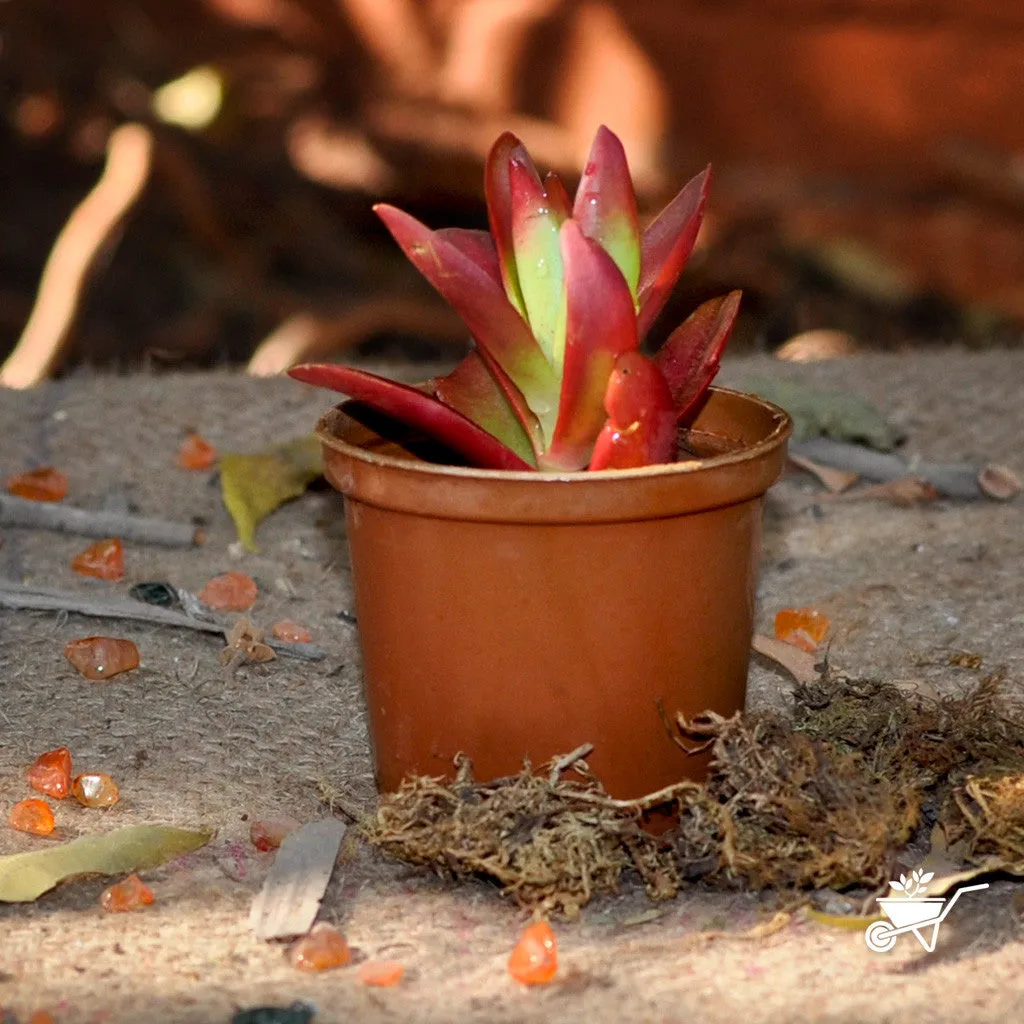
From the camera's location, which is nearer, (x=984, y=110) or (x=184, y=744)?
(x=184, y=744)

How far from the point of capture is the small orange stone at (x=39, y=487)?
5.85 feet

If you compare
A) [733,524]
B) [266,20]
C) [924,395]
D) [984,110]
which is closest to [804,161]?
[984,110]

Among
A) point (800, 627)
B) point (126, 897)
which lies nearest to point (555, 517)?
point (126, 897)

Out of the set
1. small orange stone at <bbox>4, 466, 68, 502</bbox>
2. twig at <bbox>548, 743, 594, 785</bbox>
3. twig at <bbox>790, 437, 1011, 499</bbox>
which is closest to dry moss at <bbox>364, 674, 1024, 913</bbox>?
twig at <bbox>548, 743, 594, 785</bbox>

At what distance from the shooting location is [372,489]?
1.05 metres

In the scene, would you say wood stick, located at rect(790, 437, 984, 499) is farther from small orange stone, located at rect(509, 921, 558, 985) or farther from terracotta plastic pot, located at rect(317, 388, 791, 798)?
small orange stone, located at rect(509, 921, 558, 985)

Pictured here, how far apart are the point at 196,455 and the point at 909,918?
3.83ft

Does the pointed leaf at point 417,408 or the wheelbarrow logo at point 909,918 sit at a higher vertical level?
the pointed leaf at point 417,408

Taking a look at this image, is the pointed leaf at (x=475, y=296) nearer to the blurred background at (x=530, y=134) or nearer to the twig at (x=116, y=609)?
the twig at (x=116, y=609)

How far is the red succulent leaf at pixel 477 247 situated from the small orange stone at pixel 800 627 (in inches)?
20.2

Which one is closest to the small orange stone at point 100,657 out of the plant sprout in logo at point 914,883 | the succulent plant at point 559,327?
the succulent plant at point 559,327

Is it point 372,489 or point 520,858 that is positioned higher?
point 372,489

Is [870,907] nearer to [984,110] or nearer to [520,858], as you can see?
[520,858]

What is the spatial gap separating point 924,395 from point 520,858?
130 cm
